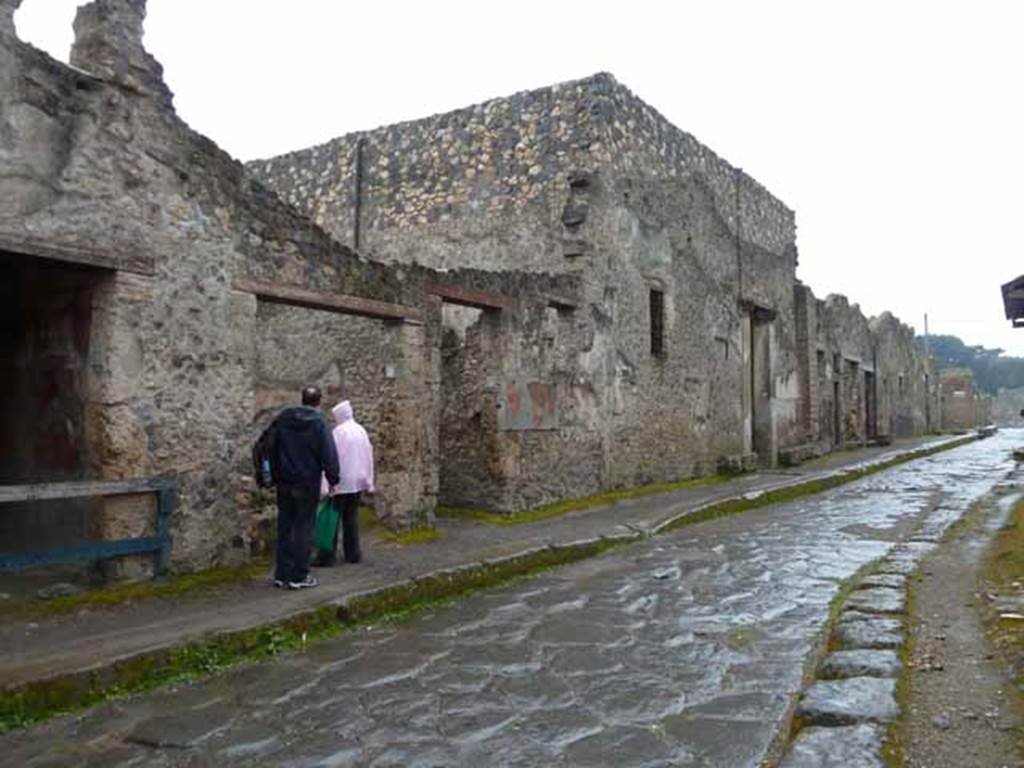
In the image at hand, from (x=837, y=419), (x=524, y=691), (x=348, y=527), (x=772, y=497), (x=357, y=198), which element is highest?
(x=357, y=198)

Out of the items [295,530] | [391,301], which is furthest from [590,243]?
[295,530]

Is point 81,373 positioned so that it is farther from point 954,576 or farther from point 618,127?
point 618,127

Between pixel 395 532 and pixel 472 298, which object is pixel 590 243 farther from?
pixel 395 532

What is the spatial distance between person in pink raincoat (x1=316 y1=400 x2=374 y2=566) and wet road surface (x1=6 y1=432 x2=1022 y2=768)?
131 centimetres

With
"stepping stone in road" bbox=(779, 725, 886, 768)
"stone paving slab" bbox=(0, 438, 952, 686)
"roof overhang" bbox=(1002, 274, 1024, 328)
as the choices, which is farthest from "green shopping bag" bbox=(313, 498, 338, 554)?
"roof overhang" bbox=(1002, 274, 1024, 328)

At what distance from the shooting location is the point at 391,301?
7977 millimetres

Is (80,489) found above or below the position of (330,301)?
below

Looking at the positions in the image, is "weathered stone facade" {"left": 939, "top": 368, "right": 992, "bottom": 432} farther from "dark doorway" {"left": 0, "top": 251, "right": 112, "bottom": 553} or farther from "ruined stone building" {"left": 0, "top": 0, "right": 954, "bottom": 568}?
"dark doorway" {"left": 0, "top": 251, "right": 112, "bottom": 553}

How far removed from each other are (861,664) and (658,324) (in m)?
9.37

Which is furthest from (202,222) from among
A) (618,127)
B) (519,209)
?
(618,127)

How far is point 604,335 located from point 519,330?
1.88m

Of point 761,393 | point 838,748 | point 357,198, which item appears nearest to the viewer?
point 838,748

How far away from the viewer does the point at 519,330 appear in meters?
9.83

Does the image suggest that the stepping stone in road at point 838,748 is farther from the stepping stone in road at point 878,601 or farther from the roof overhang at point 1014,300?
the roof overhang at point 1014,300
